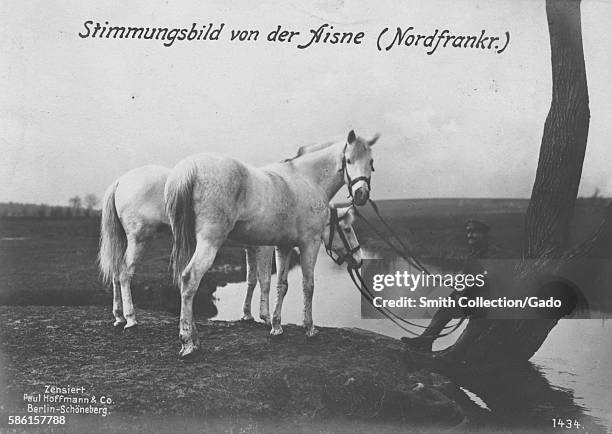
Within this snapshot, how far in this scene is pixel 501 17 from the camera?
3527 millimetres

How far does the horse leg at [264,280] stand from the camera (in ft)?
11.8

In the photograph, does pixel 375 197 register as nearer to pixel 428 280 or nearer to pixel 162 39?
pixel 428 280

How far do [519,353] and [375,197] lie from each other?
128cm

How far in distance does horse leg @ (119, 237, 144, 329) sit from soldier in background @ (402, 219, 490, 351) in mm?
1644

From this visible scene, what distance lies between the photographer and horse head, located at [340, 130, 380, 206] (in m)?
3.45

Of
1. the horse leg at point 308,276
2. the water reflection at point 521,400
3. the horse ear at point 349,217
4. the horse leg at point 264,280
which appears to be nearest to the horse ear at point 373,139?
the horse ear at point 349,217

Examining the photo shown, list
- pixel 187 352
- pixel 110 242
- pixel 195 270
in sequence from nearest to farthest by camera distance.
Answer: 1. pixel 195 270
2. pixel 187 352
3. pixel 110 242

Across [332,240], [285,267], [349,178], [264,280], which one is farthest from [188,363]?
[349,178]

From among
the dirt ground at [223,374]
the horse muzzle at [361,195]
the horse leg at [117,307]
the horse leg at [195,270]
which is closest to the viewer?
the horse leg at [195,270]

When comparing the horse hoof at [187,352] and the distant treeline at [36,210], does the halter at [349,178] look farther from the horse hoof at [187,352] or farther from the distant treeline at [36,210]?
the distant treeline at [36,210]

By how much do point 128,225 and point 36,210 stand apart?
0.55 m

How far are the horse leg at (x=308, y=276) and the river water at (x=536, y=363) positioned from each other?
0.05 meters

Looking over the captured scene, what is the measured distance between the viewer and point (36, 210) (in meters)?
3.52

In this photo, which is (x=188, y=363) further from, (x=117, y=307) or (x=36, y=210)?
(x=36, y=210)
